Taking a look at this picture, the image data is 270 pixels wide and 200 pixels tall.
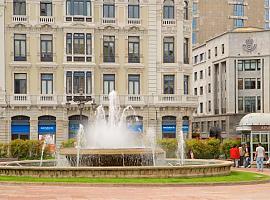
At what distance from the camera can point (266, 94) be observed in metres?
78.8

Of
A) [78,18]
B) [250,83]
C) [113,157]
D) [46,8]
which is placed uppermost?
[46,8]

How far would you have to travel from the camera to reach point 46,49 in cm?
6047

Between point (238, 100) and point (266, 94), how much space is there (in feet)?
11.7

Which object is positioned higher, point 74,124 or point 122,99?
point 122,99

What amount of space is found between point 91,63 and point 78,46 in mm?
1959

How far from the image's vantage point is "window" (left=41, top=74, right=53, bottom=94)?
60.3 metres

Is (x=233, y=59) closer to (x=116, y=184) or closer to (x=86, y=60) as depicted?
(x=86, y=60)

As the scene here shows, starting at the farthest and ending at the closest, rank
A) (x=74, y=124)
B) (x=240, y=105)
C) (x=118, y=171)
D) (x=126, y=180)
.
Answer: (x=240, y=105) → (x=74, y=124) → (x=118, y=171) → (x=126, y=180)

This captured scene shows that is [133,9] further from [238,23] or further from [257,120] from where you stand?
[238,23]

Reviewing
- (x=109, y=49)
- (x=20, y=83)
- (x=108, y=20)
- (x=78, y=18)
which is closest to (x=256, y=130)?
(x=109, y=49)

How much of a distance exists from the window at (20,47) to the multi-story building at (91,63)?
0.04 metres

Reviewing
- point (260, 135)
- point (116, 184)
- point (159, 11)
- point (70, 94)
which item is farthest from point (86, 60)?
point (116, 184)

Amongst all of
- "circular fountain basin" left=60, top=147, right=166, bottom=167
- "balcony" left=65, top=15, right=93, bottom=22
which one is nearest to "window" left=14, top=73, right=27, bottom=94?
"balcony" left=65, top=15, right=93, bottom=22

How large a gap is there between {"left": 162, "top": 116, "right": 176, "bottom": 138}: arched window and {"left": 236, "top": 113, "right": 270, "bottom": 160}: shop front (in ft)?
50.1
